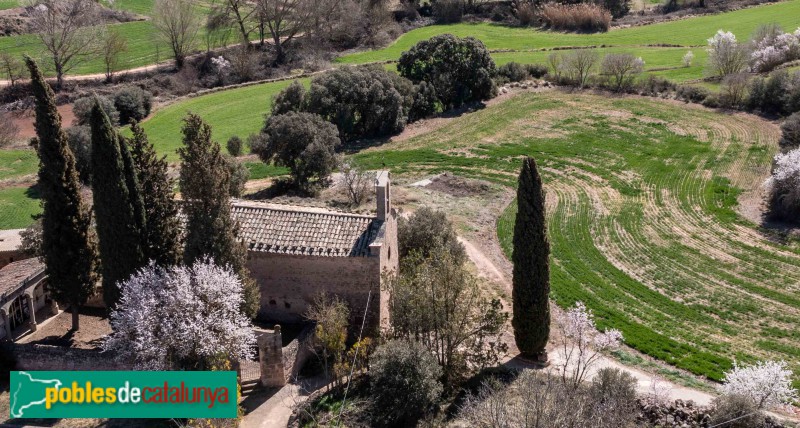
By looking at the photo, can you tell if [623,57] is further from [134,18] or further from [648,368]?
[134,18]

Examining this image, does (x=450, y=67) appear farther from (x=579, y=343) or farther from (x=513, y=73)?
(x=579, y=343)

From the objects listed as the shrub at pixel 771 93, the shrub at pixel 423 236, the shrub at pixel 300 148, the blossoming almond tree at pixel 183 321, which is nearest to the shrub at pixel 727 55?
the shrub at pixel 771 93

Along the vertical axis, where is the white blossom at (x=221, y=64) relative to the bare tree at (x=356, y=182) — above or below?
above

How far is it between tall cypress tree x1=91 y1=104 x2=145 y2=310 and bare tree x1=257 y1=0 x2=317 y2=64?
72.1m

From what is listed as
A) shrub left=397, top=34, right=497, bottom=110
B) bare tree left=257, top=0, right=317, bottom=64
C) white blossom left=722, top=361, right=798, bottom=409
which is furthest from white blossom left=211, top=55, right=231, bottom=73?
white blossom left=722, top=361, right=798, bottom=409

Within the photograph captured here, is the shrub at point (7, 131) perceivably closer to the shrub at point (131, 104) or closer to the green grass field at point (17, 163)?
the green grass field at point (17, 163)

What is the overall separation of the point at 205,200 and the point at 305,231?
568cm

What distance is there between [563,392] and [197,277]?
14.5 metres

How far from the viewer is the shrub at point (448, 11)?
119 meters

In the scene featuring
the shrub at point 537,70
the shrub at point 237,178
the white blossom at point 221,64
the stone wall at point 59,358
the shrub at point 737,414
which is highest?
the white blossom at point 221,64

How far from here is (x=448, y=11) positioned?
391 ft

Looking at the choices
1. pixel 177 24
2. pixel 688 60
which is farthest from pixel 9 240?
pixel 688 60

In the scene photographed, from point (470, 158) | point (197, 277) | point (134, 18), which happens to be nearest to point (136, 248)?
point (197, 277)

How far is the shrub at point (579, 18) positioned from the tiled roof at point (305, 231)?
87.3 meters
